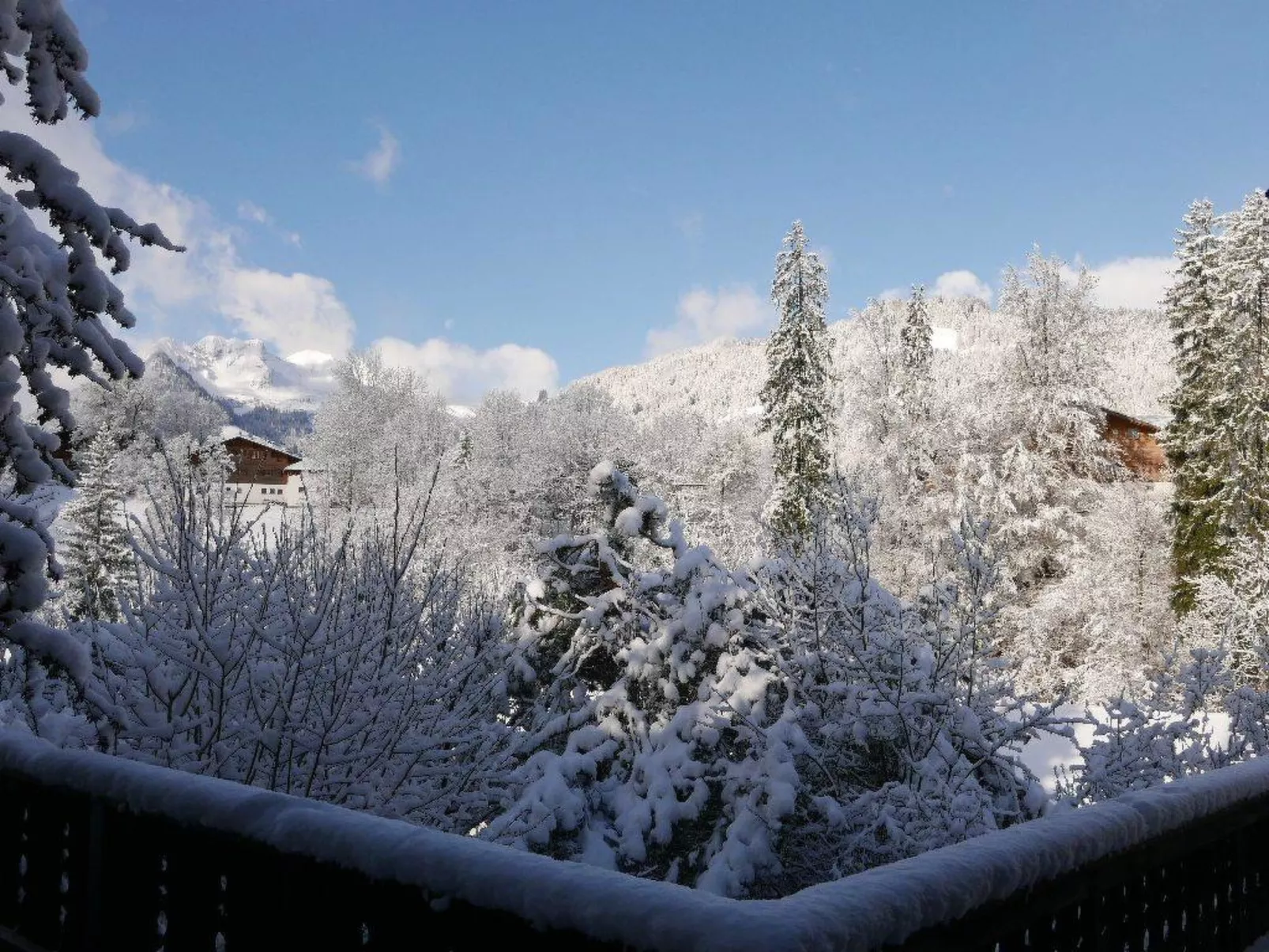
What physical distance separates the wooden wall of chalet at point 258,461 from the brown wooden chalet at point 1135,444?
200ft

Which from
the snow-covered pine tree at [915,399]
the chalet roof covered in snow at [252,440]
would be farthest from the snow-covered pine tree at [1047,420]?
the chalet roof covered in snow at [252,440]

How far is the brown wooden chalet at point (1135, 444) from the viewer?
35.3 metres

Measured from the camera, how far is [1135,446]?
126 ft

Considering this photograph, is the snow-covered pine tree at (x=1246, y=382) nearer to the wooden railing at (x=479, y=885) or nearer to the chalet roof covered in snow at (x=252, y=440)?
the wooden railing at (x=479, y=885)

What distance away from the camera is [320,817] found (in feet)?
7.45

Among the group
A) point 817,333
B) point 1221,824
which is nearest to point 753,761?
point 1221,824

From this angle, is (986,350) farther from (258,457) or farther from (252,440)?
(252,440)

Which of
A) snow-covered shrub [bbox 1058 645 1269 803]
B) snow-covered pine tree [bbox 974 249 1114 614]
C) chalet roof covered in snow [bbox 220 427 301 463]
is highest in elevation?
chalet roof covered in snow [bbox 220 427 301 463]

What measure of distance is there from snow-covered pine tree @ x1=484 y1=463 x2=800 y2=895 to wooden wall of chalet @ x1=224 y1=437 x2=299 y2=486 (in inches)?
2870

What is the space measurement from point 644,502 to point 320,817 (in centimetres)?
759

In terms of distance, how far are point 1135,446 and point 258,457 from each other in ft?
218

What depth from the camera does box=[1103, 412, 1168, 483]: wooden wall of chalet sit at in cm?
3562

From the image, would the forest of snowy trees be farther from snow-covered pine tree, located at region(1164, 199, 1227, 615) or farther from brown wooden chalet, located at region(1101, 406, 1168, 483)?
brown wooden chalet, located at region(1101, 406, 1168, 483)

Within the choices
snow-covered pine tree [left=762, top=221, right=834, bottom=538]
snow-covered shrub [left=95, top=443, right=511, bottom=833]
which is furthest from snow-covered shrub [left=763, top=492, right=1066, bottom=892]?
snow-covered pine tree [left=762, top=221, right=834, bottom=538]
